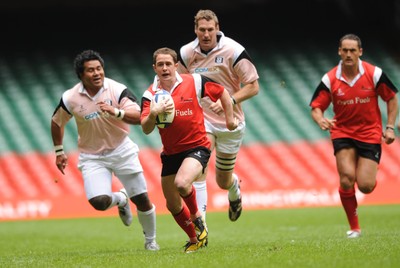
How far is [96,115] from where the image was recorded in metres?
10.6

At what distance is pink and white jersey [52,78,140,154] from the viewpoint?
34.6 ft

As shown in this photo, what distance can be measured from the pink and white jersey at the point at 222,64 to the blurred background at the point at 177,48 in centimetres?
987

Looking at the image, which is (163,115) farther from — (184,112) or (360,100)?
(360,100)

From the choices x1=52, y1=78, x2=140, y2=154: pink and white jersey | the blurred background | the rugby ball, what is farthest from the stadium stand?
the rugby ball

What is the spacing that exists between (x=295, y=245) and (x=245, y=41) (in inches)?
756

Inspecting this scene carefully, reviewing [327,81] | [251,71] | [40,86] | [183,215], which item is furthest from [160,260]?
[40,86]

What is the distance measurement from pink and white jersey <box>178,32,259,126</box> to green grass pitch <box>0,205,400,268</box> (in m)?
2.03

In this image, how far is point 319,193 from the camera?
20469mm

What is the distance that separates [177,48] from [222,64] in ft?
56.5

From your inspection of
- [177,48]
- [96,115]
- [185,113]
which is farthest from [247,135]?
[185,113]

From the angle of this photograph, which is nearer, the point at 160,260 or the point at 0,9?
the point at 160,260

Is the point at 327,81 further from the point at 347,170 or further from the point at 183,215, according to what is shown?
the point at 183,215

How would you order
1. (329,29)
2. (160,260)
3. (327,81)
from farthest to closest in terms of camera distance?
(329,29) < (327,81) < (160,260)

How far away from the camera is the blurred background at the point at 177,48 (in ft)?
73.4
